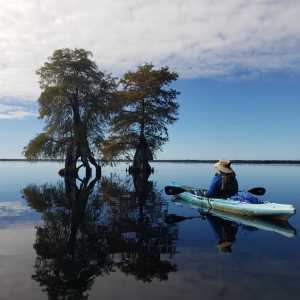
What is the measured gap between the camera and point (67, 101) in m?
42.4

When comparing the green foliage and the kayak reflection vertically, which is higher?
the green foliage

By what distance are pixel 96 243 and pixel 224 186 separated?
844cm

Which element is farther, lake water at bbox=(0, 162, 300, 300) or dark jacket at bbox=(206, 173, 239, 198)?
dark jacket at bbox=(206, 173, 239, 198)

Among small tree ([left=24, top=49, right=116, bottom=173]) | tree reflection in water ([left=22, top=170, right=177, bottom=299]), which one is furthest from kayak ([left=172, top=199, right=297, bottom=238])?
small tree ([left=24, top=49, right=116, bottom=173])

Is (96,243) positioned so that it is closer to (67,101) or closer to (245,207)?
(245,207)

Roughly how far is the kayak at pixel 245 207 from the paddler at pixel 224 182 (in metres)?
0.39

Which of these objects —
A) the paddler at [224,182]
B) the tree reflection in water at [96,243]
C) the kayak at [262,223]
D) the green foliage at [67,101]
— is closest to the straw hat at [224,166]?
the paddler at [224,182]

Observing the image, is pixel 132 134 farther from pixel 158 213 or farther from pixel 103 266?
pixel 103 266

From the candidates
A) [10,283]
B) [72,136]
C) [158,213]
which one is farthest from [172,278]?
[72,136]

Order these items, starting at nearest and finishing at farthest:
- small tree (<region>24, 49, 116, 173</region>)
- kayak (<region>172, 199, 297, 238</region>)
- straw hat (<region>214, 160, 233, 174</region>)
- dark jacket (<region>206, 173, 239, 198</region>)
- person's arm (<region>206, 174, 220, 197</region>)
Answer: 1. kayak (<region>172, 199, 297, 238</region>)
2. straw hat (<region>214, 160, 233, 174</region>)
3. dark jacket (<region>206, 173, 239, 198</region>)
4. person's arm (<region>206, 174, 220, 197</region>)
5. small tree (<region>24, 49, 116, 173</region>)

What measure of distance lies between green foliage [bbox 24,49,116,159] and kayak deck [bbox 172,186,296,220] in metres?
25.3

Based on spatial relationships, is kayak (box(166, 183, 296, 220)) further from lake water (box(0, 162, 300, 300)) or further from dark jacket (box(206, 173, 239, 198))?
lake water (box(0, 162, 300, 300))

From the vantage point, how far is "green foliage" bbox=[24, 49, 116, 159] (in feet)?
137

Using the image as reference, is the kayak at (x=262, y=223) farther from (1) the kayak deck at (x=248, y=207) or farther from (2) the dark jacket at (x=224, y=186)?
(2) the dark jacket at (x=224, y=186)
